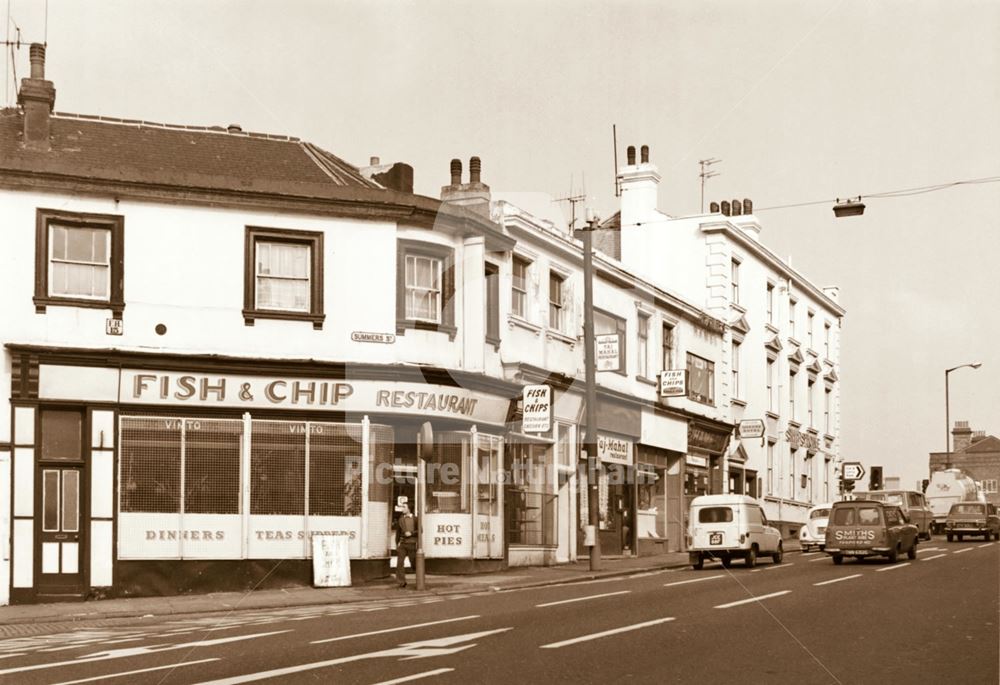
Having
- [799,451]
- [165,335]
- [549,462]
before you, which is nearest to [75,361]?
[165,335]

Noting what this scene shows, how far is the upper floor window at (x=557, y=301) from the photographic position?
107 feet

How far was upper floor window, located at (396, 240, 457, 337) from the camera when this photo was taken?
86.4 ft

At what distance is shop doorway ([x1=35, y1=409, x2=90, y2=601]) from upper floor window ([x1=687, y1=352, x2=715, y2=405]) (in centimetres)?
2231

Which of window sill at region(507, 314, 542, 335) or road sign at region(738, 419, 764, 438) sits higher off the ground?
window sill at region(507, 314, 542, 335)

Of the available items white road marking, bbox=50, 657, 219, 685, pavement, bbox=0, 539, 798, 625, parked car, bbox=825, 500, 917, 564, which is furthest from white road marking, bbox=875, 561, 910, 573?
white road marking, bbox=50, 657, 219, 685

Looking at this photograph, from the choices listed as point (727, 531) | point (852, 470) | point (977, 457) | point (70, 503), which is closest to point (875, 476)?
point (852, 470)

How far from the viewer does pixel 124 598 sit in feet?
75.4

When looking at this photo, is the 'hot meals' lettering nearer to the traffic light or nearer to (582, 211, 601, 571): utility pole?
(582, 211, 601, 571): utility pole

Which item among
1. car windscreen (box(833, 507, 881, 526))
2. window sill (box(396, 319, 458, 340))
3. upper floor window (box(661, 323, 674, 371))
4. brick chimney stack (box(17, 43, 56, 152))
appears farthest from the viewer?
upper floor window (box(661, 323, 674, 371))

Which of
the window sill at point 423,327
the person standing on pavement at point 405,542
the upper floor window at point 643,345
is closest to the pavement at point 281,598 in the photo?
Answer: the person standing on pavement at point 405,542

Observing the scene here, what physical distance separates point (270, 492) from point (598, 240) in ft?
77.7

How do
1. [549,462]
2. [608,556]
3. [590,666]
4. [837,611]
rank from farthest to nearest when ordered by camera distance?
[608,556]
[549,462]
[837,611]
[590,666]

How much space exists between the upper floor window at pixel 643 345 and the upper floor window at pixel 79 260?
58.6 ft

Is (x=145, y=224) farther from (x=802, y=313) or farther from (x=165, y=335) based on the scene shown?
(x=802, y=313)
